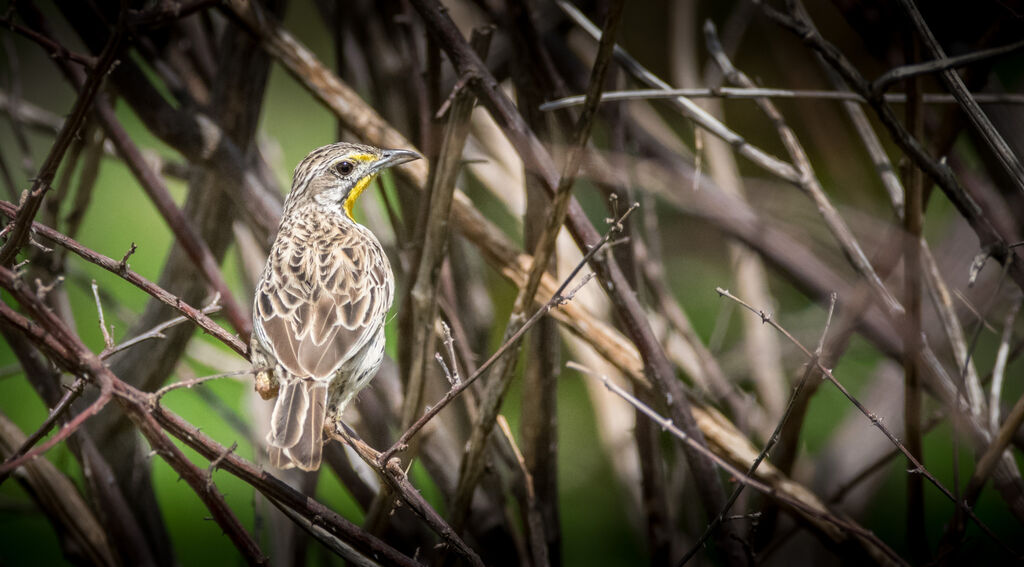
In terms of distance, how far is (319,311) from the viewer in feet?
9.37

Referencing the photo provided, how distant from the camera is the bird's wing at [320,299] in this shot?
2.61 metres

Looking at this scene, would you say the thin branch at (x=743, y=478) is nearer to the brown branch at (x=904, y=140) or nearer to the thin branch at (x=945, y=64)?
the brown branch at (x=904, y=140)

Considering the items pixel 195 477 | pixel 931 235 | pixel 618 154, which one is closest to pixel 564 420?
pixel 618 154

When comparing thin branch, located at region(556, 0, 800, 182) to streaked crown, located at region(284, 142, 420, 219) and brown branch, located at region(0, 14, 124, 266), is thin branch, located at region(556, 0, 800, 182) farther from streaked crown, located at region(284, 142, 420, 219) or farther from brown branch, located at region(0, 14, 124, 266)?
brown branch, located at region(0, 14, 124, 266)

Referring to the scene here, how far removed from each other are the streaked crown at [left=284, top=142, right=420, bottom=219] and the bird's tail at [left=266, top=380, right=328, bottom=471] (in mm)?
1147

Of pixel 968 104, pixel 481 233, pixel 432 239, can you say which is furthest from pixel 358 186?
pixel 968 104

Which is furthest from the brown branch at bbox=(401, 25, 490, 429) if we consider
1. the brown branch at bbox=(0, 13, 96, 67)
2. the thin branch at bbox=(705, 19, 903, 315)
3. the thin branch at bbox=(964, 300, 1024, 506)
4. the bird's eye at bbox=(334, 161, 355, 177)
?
the thin branch at bbox=(964, 300, 1024, 506)

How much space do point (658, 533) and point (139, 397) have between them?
2.26 metres

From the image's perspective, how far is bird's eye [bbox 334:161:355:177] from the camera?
12.0 feet

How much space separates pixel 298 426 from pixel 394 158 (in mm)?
1232

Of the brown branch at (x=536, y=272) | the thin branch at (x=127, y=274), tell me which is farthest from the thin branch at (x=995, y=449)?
the thin branch at (x=127, y=274)

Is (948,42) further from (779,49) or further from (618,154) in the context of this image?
(618,154)

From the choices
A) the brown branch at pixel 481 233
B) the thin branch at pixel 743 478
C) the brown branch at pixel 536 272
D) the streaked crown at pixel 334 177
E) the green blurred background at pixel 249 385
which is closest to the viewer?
the thin branch at pixel 743 478

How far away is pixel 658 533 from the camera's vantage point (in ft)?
11.4
